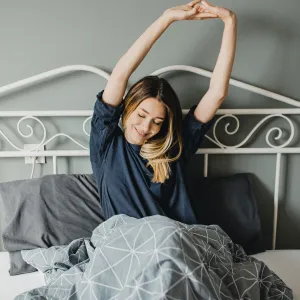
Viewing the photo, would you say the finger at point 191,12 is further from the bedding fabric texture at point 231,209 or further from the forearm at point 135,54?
the bedding fabric texture at point 231,209

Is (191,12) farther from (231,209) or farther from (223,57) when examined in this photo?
(231,209)

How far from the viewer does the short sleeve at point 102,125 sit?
127 centimetres

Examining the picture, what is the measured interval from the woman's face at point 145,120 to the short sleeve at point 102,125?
0.05 meters

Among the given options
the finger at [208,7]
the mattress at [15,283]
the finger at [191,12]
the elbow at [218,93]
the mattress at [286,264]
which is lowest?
the mattress at [286,264]

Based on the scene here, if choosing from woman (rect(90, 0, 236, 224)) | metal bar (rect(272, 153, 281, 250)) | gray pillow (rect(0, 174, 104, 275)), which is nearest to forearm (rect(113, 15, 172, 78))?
woman (rect(90, 0, 236, 224))

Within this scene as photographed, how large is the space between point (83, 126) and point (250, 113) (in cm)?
65

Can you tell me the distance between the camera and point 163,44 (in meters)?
1.52

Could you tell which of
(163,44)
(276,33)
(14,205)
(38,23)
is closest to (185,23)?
(163,44)

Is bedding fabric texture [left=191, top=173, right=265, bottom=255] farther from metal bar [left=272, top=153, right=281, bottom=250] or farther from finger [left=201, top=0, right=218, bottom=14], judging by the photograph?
finger [left=201, top=0, right=218, bottom=14]

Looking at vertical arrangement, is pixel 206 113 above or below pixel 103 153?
above

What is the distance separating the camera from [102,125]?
1298 mm

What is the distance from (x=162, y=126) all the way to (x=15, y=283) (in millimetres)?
706

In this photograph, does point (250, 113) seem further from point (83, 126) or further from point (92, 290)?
point (92, 290)

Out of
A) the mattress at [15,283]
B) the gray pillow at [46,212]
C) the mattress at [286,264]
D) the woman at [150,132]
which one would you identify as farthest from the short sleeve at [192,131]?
the mattress at [15,283]
